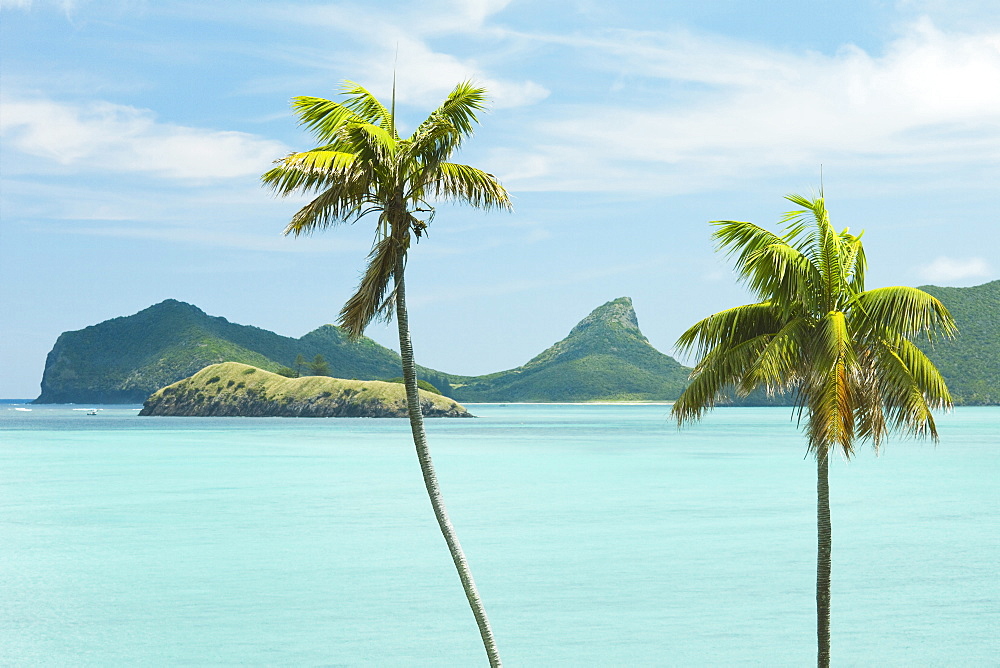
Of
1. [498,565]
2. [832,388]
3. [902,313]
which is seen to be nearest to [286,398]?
[498,565]

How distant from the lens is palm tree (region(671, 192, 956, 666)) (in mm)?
14211

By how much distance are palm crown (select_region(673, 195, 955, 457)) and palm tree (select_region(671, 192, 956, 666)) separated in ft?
0.05

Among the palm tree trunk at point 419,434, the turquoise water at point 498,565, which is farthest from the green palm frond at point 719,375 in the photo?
the turquoise water at point 498,565

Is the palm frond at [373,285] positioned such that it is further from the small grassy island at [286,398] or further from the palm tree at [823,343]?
the small grassy island at [286,398]

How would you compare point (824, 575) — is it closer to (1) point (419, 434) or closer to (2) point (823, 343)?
(2) point (823, 343)

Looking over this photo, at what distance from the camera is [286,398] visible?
584 ft

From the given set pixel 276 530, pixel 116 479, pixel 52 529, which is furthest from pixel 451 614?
pixel 116 479

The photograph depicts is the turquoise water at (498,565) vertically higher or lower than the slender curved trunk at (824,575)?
lower

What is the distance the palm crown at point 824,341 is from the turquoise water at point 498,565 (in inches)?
416

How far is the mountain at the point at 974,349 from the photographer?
18075cm

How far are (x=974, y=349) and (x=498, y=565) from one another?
17051 centimetres

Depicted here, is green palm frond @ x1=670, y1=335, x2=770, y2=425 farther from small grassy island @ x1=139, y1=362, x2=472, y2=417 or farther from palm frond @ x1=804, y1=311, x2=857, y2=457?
small grassy island @ x1=139, y1=362, x2=472, y2=417

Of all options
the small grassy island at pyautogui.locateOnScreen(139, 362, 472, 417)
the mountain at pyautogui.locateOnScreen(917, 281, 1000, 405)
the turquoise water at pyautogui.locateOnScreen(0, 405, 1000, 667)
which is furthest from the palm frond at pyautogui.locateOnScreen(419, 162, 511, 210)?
the mountain at pyautogui.locateOnScreen(917, 281, 1000, 405)

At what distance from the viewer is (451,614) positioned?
92.4 ft
